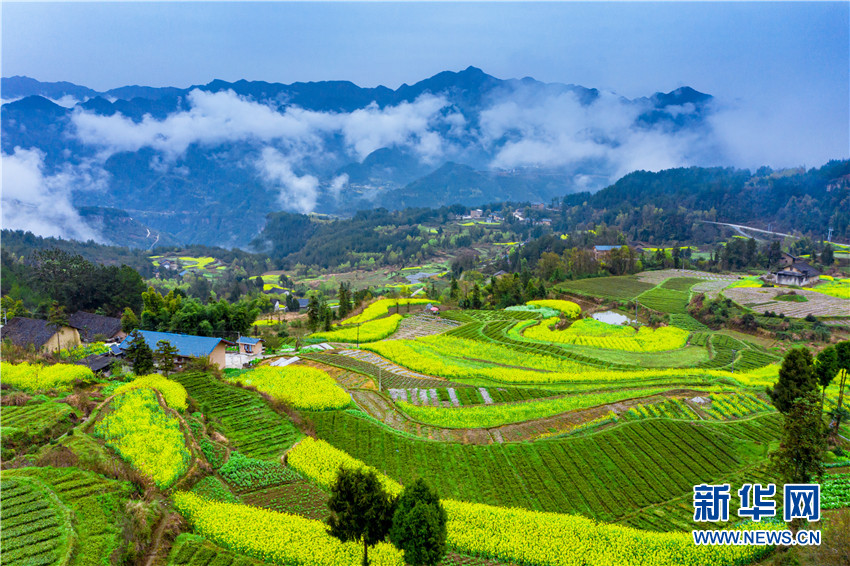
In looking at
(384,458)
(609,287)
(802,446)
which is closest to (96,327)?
(384,458)

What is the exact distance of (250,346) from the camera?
1959 inches

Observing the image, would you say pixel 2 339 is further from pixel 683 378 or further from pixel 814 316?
pixel 814 316

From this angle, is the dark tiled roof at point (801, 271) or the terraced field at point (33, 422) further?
the dark tiled roof at point (801, 271)

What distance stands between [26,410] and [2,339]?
87.9ft

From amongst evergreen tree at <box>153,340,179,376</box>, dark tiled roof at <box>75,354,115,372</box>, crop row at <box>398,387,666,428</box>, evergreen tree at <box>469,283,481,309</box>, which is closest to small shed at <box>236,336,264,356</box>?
evergreen tree at <box>153,340,179,376</box>

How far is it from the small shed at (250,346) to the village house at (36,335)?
1561 cm

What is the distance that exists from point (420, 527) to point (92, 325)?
53811 millimetres

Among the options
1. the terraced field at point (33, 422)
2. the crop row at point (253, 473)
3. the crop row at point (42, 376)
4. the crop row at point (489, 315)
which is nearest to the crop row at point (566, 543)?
the crop row at point (253, 473)

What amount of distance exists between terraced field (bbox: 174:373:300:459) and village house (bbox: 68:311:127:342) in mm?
24834

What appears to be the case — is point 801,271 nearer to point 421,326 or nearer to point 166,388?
point 421,326

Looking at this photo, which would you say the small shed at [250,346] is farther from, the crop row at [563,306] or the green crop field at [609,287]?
the green crop field at [609,287]

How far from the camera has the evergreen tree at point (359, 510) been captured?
58.2 feet

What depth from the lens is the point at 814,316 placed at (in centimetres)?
6275

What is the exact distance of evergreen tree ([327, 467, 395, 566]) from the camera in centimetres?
1775
